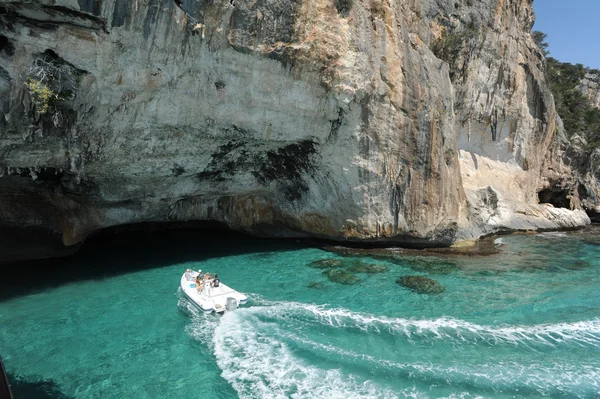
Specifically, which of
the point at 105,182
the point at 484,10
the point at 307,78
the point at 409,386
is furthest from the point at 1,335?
the point at 484,10

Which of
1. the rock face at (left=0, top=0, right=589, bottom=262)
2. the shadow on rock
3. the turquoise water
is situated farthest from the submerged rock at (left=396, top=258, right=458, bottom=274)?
the shadow on rock

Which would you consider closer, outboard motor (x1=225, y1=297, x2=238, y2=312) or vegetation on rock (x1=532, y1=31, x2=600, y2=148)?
outboard motor (x1=225, y1=297, x2=238, y2=312)

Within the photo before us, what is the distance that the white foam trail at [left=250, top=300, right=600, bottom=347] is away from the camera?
9391 mm

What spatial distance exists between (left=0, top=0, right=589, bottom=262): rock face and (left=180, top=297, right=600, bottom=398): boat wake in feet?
21.9

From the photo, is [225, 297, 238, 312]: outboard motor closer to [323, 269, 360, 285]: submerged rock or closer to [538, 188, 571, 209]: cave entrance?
[323, 269, 360, 285]: submerged rock

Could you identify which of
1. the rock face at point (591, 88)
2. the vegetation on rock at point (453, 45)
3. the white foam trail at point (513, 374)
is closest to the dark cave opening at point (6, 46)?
the white foam trail at point (513, 374)

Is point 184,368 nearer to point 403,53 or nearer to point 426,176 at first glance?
point 426,176

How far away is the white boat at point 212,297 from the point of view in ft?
35.7

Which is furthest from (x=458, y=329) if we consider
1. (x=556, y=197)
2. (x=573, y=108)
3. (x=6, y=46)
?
(x=573, y=108)

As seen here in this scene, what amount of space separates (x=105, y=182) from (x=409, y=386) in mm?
12393

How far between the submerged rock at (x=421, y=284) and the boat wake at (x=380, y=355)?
231cm

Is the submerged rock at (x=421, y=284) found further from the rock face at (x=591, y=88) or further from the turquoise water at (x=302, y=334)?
the rock face at (x=591, y=88)

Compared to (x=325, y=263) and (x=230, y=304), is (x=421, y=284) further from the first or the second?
(x=230, y=304)

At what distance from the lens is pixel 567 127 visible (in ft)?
108
